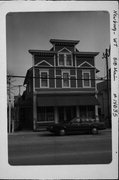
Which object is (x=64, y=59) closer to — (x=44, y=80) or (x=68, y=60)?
(x=68, y=60)

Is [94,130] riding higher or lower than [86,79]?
lower

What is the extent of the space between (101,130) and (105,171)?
0.53 m

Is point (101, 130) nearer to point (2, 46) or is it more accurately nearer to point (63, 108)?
point (63, 108)

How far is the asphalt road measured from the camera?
11.0 ft

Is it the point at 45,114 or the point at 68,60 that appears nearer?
the point at 45,114

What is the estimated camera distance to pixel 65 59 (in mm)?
3447

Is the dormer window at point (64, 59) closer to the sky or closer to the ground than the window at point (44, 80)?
closer to the sky

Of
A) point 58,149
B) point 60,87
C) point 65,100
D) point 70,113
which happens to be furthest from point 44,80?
point 58,149

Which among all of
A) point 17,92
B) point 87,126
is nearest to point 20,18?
point 17,92

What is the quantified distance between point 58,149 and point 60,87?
32.3 inches

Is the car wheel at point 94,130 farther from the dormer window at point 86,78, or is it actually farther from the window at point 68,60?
the window at point 68,60

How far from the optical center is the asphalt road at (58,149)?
335 cm

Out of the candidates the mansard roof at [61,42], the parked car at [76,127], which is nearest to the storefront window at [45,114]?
the parked car at [76,127]

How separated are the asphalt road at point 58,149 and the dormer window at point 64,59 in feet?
3.15
